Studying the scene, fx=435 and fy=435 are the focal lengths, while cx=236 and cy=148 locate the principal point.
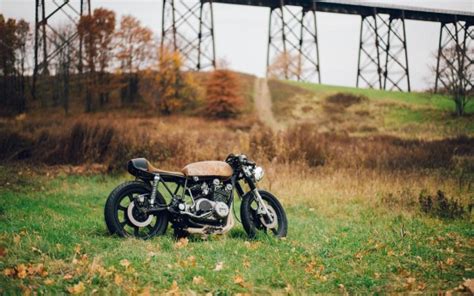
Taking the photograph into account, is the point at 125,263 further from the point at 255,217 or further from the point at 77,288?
the point at 255,217

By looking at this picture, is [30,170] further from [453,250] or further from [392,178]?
[453,250]

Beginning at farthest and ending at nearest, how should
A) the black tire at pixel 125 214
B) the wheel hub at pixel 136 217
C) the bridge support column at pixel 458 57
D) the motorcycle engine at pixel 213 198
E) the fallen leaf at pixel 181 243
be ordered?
the bridge support column at pixel 458 57
the motorcycle engine at pixel 213 198
the wheel hub at pixel 136 217
the black tire at pixel 125 214
the fallen leaf at pixel 181 243

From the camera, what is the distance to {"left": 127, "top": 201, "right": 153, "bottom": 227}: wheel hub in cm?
620

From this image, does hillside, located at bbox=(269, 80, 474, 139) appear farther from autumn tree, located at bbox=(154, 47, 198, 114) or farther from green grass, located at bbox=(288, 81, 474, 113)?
autumn tree, located at bbox=(154, 47, 198, 114)

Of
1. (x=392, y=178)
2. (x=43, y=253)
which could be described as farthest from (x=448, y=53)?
(x=43, y=253)

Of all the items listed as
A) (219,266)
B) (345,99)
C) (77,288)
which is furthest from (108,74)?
(77,288)

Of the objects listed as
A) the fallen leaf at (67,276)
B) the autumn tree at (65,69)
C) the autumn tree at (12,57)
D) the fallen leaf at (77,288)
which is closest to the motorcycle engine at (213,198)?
the fallen leaf at (67,276)

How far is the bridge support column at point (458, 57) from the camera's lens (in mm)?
16672

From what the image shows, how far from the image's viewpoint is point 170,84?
3556cm

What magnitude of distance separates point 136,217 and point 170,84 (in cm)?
3022

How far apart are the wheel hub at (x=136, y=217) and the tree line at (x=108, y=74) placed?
11.9 m

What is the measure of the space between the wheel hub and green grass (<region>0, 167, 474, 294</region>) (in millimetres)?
286

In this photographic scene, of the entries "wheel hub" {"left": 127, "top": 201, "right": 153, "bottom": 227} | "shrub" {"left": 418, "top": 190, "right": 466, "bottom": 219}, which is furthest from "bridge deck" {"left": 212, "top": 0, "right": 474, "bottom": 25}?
"wheel hub" {"left": 127, "top": 201, "right": 153, "bottom": 227}

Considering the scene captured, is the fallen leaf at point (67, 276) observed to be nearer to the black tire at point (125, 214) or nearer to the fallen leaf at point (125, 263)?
the fallen leaf at point (125, 263)
